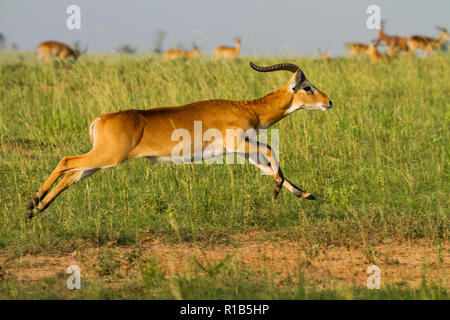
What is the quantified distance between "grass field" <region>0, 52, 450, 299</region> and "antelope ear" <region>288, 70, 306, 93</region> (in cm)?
99

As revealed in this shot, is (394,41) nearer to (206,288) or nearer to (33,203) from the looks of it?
(33,203)

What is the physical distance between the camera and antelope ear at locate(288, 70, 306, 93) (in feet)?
24.3

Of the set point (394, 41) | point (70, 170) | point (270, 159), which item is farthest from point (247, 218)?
point (394, 41)

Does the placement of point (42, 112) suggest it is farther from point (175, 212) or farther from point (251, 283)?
point (251, 283)

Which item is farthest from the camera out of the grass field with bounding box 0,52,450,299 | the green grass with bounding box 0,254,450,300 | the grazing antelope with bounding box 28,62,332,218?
the grazing antelope with bounding box 28,62,332,218

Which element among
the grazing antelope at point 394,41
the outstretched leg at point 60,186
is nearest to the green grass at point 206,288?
the outstretched leg at point 60,186

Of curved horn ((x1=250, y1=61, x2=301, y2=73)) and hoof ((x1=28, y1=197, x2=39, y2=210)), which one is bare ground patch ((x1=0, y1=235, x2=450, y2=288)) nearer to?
hoof ((x1=28, y1=197, x2=39, y2=210))

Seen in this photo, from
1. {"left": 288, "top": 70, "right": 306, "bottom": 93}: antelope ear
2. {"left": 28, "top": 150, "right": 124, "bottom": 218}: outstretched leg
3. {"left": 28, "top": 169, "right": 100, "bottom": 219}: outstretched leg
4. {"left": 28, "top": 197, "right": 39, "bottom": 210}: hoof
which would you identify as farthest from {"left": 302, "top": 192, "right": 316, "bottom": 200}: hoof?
{"left": 28, "top": 197, "right": 39, "bottom": 210}: hoof

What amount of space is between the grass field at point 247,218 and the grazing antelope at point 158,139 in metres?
0.30

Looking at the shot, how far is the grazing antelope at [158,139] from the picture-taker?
641 cm

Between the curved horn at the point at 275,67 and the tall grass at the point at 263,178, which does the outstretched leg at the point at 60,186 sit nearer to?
the tall grass at the point at 263,178

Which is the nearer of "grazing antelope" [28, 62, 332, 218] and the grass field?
the grass field

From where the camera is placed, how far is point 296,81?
7.46m
